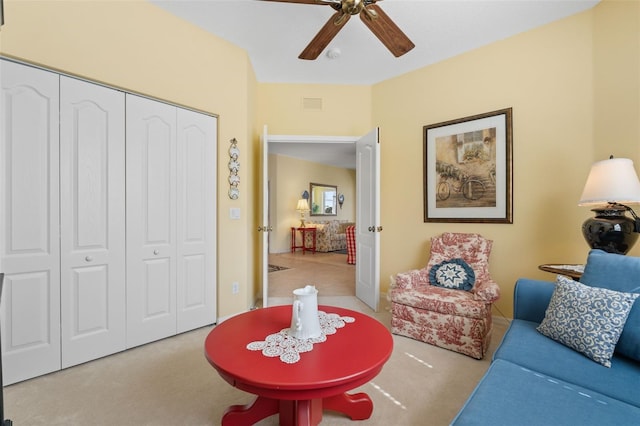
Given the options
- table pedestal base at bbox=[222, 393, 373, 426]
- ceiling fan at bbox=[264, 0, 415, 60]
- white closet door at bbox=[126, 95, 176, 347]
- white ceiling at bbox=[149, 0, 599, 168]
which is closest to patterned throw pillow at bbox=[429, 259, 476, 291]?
table pedestal base at bbox=[222, 393, 373, 426]

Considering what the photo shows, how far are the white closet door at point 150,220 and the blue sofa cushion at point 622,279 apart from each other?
2922 millimetres

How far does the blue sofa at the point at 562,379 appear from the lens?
95 cm

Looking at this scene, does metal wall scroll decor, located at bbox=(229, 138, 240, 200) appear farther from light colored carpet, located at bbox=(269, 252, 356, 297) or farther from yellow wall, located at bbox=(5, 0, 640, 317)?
light colored carpet, located at bbox=(269, 252, 356, 297)

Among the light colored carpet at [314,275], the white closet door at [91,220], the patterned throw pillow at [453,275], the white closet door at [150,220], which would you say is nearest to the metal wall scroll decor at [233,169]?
the white closet door at [150,220]

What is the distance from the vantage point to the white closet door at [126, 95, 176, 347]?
2307 mm

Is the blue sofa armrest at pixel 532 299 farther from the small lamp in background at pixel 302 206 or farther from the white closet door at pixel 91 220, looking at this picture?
the small lamp in background at pixel 302 206

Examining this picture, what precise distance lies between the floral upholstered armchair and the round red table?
3.24 ft

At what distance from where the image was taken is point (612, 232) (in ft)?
6.06

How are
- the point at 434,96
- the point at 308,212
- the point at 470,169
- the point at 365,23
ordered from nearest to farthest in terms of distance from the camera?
the point at 365,23
the point at 470,169
the point at 434,96
the point at 308,212

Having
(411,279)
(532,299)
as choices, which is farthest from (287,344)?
(411,279)

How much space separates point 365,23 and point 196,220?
2103mm

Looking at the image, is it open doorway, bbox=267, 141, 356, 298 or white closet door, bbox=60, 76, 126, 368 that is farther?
open doorway, bbox=267, 141, 356, 298

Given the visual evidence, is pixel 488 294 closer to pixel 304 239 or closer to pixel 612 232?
pixel 612 232

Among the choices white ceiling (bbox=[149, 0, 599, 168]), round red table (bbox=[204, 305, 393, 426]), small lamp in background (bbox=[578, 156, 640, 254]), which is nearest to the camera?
round red table (bbox=[204, 305, 393, 426])
